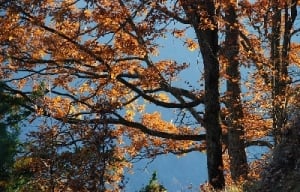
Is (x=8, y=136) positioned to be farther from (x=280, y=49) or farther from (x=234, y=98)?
(x=280, y=49)

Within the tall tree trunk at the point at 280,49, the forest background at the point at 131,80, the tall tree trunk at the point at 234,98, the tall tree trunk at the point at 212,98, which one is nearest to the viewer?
the forest background at the point at 131,80

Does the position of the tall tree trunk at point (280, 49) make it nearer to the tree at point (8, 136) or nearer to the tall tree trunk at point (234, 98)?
the tall tree trunk at point (234, 98)

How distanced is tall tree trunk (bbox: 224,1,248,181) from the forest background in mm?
30

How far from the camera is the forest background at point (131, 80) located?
12523 mm

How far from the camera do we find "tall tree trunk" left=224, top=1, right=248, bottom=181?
49.2 feet

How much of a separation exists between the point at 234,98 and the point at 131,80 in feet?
13.1

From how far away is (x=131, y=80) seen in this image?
18109 mm

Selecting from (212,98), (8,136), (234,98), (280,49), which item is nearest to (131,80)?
(234,98)

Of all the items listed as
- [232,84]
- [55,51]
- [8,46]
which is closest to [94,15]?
[55,51]

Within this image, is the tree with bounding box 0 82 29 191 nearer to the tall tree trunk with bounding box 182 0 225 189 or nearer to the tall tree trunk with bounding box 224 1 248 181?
the tall tree trunk with bounding box 182 0 225 189

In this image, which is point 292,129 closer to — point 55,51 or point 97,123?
point 97,123

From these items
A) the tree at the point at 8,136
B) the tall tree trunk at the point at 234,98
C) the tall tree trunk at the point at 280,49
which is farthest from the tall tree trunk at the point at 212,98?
the tree at the point at 8,136

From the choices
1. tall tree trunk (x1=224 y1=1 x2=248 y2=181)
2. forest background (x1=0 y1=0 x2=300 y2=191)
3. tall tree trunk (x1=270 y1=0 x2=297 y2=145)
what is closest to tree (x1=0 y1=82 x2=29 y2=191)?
forest background (x1=0 y1=0 x2=300 y2=191)

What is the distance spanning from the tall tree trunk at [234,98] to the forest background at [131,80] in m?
0.03
